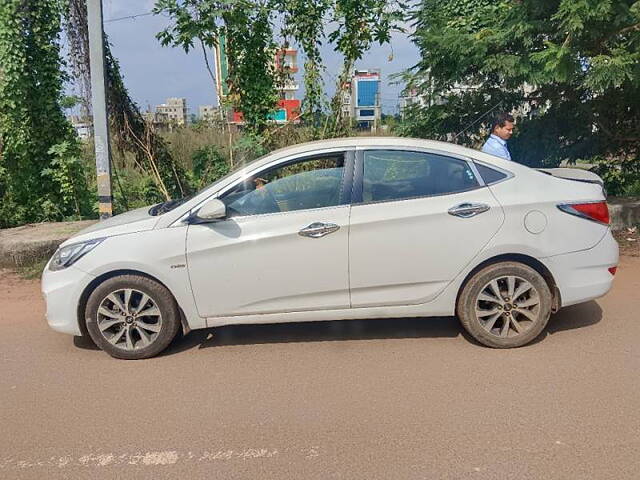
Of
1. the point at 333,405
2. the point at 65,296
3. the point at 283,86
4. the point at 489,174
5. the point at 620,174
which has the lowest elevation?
the point at 333,405

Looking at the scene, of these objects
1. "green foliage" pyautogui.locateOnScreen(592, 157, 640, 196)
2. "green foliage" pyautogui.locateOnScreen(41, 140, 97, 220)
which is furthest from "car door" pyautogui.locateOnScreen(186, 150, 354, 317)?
"green foliage" pyautogui.locateOnScreen(592, 157, 640, 196)

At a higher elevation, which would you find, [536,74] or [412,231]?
[536,74]

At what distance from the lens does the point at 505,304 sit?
4195mm

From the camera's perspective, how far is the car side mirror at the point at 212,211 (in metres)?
4.07

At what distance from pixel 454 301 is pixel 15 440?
3103mm

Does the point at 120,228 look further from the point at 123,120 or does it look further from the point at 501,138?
the point at 123,120

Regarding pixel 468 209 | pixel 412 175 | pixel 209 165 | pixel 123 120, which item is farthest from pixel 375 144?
pixel 123 120

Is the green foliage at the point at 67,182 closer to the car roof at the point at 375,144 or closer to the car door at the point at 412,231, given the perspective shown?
the car roof at the point at 375,144

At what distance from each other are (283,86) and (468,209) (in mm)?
5437

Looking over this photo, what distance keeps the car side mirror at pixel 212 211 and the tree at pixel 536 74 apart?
4476 mm

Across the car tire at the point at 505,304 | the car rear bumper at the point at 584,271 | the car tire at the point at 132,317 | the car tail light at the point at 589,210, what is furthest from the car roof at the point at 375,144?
the car tire at the point at 132,317

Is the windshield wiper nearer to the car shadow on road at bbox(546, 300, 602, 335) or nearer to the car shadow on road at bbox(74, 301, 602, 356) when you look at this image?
the car shadow on road at bbox(74, 301, 602, 356)

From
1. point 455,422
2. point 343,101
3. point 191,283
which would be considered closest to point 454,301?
point 455,422

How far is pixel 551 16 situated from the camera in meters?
6.65
